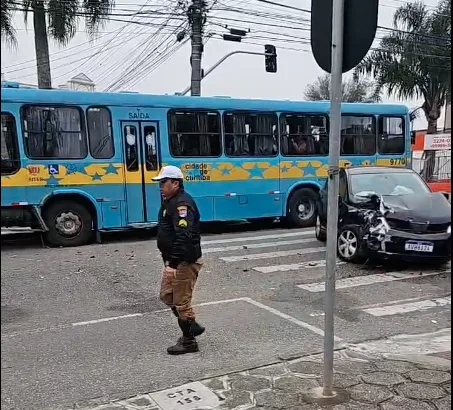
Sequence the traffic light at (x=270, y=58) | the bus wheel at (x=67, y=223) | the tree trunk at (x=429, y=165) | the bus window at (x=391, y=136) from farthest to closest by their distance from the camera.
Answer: the tree trunk at (x=429, y=165), the traffic light at (x=270, y=58), the bus window at (x=391, y=136), the bus wheel at (x=67, y=223)

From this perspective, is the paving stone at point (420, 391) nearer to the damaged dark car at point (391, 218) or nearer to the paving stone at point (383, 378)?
the paving stone at point (383, 378)

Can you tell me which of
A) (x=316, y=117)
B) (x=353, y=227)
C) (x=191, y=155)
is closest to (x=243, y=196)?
(x=191, y=155)

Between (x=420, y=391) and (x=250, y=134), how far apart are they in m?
9.75

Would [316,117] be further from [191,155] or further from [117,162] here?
[117,162]

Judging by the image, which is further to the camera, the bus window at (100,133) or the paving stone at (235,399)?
the bus window at (100,133)

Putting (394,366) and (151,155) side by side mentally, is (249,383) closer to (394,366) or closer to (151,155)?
(394,366)

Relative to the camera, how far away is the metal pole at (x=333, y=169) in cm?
348

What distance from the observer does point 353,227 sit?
891 cm

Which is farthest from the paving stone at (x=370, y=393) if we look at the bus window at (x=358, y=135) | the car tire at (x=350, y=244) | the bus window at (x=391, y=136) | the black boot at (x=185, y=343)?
the bus window at (x=391, y=136)

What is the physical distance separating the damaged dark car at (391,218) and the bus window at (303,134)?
12.3 feet

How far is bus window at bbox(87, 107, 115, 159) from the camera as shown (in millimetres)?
11227

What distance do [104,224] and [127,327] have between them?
5.76m

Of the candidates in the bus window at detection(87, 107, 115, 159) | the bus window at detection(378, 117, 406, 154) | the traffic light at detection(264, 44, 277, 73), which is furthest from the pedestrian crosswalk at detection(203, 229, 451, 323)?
the traffic light at detection(264, 44, 277, 73)

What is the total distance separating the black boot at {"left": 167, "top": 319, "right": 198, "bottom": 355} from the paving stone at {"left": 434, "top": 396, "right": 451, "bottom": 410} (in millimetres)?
2191
